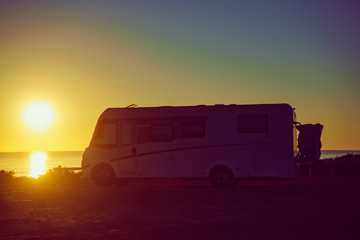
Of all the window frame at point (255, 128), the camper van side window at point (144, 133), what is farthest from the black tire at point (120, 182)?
the window frame at point (255, 128)

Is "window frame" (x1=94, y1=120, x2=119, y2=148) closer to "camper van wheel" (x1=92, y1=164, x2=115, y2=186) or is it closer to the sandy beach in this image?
"camper van wheel" (x1=92, y1=164, x2=115, y2=186)

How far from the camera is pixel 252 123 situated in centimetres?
1827

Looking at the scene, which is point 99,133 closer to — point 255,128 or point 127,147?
point 127,147

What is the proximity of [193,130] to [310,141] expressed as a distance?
7364 mm

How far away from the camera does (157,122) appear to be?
19.0 metres

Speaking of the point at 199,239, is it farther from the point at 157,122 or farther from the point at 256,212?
the point at 157,122

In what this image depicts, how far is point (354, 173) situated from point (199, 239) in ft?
67.6

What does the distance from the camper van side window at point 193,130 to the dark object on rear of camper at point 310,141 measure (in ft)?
20.8

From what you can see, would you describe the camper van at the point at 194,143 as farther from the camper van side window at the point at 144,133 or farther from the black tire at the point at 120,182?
the black tire at the point at 120,182

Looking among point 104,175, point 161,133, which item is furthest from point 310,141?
point 104,175

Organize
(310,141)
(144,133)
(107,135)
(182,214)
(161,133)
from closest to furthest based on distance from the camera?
(182,214), (161,133), (144,133), (107,135), (310,141)

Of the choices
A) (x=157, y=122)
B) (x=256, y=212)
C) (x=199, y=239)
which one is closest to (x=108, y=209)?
(x=256, y=212)

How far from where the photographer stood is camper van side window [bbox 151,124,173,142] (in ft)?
62.0

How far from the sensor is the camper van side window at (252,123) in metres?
18.2
